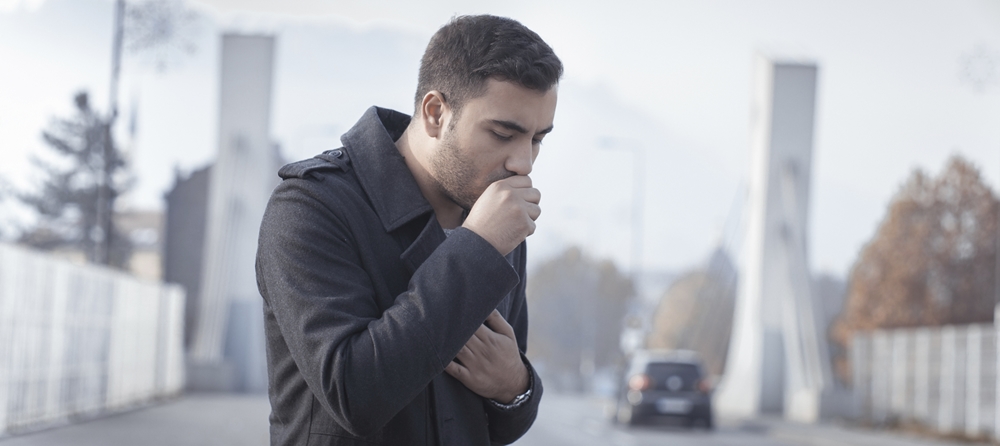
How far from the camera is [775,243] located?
27.9m

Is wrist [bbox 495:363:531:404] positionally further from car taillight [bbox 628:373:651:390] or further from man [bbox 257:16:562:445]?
car taillight [bbox 628:373:651:390]

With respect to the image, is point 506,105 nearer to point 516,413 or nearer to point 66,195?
point 516,413

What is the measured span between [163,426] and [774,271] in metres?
16.2

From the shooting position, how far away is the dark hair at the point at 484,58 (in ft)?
5.99

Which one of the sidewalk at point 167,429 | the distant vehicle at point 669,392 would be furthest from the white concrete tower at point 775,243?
the sidewalk at point 167,429

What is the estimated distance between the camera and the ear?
188 centimetres

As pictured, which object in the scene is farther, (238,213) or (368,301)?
(238,213)

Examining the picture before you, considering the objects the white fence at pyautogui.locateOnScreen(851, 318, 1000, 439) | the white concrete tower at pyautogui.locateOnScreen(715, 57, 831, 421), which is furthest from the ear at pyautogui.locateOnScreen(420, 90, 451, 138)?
the white concrete tower at pyautogui.locateOnScreen(715, 57, 831, 421)

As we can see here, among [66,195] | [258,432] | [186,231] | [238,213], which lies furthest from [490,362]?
[186,231]

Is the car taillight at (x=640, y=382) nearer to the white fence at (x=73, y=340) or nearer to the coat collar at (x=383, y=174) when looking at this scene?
the white fence at (x=73, y=340)

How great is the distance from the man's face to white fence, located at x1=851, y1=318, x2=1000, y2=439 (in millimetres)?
16128

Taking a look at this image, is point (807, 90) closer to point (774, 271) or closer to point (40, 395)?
point (774, 271)

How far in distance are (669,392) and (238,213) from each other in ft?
44.9

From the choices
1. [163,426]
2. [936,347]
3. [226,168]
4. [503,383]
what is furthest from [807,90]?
[503,383]
